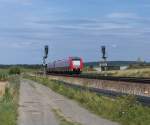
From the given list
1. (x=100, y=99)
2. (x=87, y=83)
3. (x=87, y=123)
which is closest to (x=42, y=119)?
(x=87, y=123)

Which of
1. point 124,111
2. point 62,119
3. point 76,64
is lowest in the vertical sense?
point 62,119

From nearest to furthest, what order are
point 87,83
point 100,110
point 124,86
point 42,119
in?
1. point 42,119
2. point 100,110
3. point 124,86
4. point 87,83

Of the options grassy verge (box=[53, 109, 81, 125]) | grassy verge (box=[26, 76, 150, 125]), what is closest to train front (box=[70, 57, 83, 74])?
grassy verge (box=[26, 76, 150, 125])

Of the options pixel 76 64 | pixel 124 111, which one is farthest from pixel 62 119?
pixel 76 64

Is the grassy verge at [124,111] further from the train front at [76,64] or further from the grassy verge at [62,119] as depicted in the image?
the train front at [76,64]

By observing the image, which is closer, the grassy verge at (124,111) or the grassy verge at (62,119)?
the grassy verge at (124,111)

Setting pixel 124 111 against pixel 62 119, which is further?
pixel 62 119

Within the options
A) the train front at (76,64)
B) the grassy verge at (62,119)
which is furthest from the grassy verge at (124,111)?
the train front at (76,64)

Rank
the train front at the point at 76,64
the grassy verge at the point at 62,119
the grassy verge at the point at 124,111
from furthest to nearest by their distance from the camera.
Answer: the train front at the point at 76,64
the grassy verge at the point at 62,119
the grassy verge at the point at 124,111

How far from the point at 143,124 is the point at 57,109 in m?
11.1

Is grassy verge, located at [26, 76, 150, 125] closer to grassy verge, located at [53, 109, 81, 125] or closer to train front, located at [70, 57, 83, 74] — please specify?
grassy verge, located at [53, 109, 81, 125]

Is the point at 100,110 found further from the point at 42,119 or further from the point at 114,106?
the point at 42,119

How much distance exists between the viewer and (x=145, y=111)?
22844 mm

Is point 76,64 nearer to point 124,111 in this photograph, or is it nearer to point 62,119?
point 62,119
